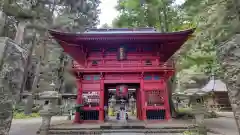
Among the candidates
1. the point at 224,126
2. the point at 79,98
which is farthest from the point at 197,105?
the point at 79,98

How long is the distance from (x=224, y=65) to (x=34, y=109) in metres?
19.7

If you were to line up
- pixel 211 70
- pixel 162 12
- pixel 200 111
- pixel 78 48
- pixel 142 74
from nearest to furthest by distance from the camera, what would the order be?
1. pixel 200 111
2. pixel 142 74
3. pixel 78 48
4. pixel 162 12
5. pixel 211 70

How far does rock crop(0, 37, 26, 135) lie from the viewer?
12.3 ft

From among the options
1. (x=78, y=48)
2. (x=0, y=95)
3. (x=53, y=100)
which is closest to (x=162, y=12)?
(x=78, y=48)

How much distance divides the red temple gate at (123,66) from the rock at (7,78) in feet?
23.3

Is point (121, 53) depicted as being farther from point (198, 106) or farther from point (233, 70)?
point (233, 70)

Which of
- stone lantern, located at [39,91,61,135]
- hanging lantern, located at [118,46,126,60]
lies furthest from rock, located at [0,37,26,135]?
hanging lantern, located at [118,46,126,60]

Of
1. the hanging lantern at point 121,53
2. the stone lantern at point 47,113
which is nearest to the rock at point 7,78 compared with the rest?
the stone lantern at point 47,113

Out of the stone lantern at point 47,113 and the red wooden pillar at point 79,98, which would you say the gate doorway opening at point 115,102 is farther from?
the stone lantern at point 47,113

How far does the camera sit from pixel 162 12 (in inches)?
627

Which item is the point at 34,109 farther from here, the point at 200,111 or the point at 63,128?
the point at 200,111

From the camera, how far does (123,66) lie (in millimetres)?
11820

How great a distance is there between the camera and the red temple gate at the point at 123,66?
11.1 meters

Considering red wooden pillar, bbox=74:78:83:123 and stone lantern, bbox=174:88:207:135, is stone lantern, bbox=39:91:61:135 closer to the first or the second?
red wooden pillar, bbox=74:78:83:123
